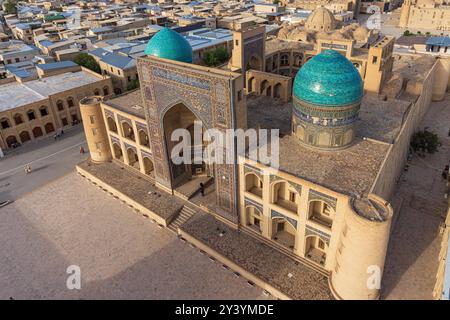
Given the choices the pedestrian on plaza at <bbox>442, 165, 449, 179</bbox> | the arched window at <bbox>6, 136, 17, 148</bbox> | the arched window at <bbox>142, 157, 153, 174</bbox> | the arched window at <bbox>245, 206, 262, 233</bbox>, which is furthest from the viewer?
the arched window at <bbox>6, 136, 17, 148</bbox>

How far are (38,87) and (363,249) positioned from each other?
3290 centimetres

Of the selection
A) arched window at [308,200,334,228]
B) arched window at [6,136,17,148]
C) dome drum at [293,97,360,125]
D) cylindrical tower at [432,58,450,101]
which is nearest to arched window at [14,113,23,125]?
arched window at [6,136,17,148]

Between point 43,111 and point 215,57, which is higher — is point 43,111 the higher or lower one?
the lower one

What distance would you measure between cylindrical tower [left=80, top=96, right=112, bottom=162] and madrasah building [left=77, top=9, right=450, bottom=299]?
0.10 metres

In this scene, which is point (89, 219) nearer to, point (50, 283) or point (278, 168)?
point (50, 283)

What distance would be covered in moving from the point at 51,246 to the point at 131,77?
903 inches

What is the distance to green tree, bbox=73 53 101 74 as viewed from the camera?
39.5 m

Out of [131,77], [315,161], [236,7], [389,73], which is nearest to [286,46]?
[389,73]

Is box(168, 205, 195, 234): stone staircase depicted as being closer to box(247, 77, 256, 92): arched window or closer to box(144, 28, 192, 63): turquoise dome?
box(144, 28, 192, 63): turquoise dome

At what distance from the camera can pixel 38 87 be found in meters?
33.0

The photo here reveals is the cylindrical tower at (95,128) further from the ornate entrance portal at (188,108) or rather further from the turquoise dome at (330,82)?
the turquoise dome at (330,82)

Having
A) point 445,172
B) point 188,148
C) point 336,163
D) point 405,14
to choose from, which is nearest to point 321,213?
point 336,163

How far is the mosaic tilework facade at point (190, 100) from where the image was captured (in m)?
15.9

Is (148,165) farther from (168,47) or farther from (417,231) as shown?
(417,231)
